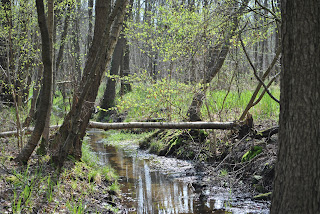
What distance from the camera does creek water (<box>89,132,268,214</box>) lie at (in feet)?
17.5

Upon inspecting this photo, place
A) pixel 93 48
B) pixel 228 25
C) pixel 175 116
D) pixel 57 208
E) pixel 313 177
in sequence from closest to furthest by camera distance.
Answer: pixel 313 177
pixel 57 208
pixel 93 48
pixel 228 25
pixel 175 116

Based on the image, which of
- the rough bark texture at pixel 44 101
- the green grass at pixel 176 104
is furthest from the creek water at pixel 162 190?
the rough bark texture at pixel 44 101

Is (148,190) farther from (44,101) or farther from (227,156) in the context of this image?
(44,101)

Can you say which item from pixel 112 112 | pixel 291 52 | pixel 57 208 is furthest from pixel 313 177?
pixel 112 112

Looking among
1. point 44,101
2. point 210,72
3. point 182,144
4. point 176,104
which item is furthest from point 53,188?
point 210,72

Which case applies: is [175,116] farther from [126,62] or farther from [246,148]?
[126,62]

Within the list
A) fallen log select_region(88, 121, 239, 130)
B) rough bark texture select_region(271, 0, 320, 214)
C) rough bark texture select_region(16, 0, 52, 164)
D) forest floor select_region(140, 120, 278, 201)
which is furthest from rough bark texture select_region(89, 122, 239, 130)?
rough bark texture select_region(271, 0, 320, 214)

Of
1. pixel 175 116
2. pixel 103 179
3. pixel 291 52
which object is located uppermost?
pixel 291 52

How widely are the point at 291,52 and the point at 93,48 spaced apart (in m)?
4.35

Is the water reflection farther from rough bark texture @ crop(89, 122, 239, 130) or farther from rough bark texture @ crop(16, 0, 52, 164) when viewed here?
rough bark texture @ crop(16, 0, 52, 164)

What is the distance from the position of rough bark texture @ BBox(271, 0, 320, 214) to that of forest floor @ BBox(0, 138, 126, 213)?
2.71 meters

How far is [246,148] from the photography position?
7.46 m

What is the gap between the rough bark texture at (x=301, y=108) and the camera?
2.60 metres

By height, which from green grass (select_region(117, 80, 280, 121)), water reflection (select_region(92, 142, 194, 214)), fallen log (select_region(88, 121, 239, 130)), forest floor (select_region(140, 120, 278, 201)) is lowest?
water reflection (select_region(92, 142, 194, 214))
